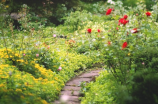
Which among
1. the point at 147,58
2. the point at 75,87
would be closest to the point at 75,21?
the point at 75,87

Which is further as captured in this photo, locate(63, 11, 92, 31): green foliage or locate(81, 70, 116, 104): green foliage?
locate(63, 11, 92, 31): green foliage

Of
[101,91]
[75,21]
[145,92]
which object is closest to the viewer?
[145,92]

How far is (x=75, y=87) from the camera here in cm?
523

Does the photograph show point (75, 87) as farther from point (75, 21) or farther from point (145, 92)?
point (75, 21)

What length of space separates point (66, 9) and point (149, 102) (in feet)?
31.4

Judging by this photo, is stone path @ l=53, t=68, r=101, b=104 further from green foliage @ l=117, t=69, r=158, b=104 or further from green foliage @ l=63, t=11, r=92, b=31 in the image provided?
green foliage @ l=63, t=11, r=92, b=31

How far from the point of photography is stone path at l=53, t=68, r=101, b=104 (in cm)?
455

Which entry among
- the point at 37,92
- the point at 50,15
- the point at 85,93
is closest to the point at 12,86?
the point at 37,92

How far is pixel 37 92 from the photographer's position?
4082mm

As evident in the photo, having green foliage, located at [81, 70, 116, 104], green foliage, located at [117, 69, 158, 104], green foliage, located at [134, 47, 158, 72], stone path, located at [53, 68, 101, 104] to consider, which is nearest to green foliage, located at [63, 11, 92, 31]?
stone path, located at [53, 68, 101, 104]

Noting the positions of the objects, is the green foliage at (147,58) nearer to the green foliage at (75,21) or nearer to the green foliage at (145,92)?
the green foliage at (145,92)

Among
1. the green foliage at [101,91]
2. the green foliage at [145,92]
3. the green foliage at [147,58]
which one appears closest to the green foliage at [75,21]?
the green foliage at [101,91]

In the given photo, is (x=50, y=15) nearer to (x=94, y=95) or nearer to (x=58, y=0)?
(x=58, y=0)

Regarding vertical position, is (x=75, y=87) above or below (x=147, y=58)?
below
